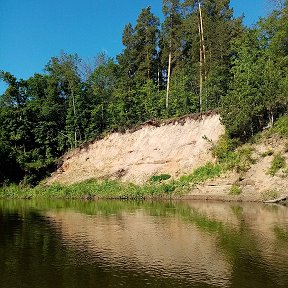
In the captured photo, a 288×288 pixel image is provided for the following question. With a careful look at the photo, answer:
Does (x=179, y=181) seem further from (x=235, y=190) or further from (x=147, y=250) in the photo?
(x=147, y=250)

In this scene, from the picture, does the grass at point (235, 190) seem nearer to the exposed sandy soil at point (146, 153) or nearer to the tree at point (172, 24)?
the exposed sandy soil at point (146, 153)

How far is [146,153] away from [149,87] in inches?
488

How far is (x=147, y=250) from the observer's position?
1645 cm

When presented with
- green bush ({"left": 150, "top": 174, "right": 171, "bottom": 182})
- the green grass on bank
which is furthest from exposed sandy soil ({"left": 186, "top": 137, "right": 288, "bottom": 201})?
green bush ({"left": 150, "top": 174, "right": 171, "bottom": 182})

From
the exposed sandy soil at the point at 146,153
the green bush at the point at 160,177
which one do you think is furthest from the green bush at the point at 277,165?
the green bush at the point at 160,177

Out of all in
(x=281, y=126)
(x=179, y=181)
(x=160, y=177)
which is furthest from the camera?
(x=160, y=177)

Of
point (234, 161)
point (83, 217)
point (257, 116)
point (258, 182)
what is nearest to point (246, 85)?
point (257, 116)

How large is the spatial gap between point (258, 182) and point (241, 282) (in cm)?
2652

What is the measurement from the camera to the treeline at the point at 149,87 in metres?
44.4

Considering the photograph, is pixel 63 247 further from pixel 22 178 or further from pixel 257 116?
pixel 22 178

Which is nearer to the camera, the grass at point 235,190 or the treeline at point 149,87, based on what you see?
the grass at point 235,190

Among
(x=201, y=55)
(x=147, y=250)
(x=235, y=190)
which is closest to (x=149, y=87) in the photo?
(x=201, y=55)

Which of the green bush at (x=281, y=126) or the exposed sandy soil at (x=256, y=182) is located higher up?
the green bush at (x=281, y=126)

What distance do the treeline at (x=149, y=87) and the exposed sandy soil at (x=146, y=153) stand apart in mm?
2527
